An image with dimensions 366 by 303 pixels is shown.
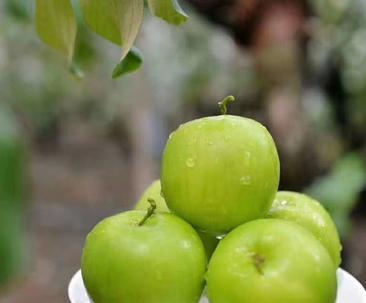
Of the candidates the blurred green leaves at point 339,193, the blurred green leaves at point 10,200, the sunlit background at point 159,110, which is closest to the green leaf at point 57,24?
the sunlit background at point 159,110

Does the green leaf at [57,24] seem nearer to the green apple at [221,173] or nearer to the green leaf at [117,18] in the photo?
the green leaf at [117,18]

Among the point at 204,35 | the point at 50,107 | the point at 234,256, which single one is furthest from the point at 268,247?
the point at 50,107

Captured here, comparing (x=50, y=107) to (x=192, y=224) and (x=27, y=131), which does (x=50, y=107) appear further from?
(x=192, y=224)

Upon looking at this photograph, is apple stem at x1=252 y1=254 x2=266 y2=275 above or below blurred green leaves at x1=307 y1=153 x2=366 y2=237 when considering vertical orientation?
above

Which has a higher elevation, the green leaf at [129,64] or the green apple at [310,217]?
the green leaf at [129,64]

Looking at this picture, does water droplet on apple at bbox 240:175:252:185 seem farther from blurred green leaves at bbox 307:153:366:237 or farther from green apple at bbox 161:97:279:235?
blurred green leaves at bbox 307:153:366:237

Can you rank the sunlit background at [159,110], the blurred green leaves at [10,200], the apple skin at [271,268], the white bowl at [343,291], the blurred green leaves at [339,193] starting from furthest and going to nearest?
the blurred green leaves at [10,200] < the sunlit background at [159,110] < the blurred green leaves at [339,193] < the white bowl at [343,291] < the apple skin at [271,268]

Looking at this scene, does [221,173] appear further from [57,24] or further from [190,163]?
[57,24]

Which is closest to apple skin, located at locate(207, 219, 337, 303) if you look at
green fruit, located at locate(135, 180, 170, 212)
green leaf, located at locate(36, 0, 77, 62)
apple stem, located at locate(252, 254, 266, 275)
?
apple stem, located at locate(252, 254, 266, 275)
